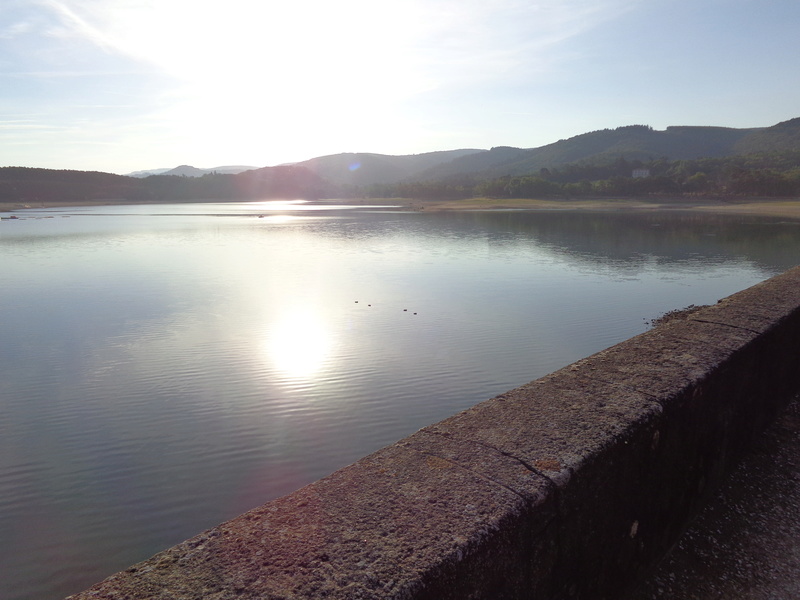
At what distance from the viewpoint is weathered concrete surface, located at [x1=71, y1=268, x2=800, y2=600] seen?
4.93 feet

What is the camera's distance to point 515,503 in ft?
5.74

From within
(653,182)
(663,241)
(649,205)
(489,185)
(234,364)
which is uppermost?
(489,185)

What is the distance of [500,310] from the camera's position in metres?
14.0

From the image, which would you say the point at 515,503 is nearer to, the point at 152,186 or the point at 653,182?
the point at 653,182

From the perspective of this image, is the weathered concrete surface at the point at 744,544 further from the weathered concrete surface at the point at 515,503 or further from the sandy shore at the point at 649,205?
the sandy shore at the point at 649,205

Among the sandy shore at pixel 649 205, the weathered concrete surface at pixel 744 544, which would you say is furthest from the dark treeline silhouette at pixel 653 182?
the weathered concrete surface at pixel 744 544

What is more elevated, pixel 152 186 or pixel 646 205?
pixel 152 186

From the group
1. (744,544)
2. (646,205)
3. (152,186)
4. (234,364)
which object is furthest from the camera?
(152,186)

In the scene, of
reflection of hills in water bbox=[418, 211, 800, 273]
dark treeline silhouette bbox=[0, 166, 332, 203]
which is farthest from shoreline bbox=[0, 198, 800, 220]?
dark treeline silhouette bbox=[0, 166, 332, 203]

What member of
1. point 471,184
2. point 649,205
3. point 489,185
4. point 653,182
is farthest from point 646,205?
point 471,184

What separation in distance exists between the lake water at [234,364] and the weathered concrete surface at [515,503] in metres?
4.03

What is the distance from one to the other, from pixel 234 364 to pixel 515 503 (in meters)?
8.61

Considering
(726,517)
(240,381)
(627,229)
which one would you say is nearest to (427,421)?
(240,381)

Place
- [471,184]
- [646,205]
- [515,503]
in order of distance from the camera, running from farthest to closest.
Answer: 1. [471,184]
2. [646,205]
3. [515,503]
